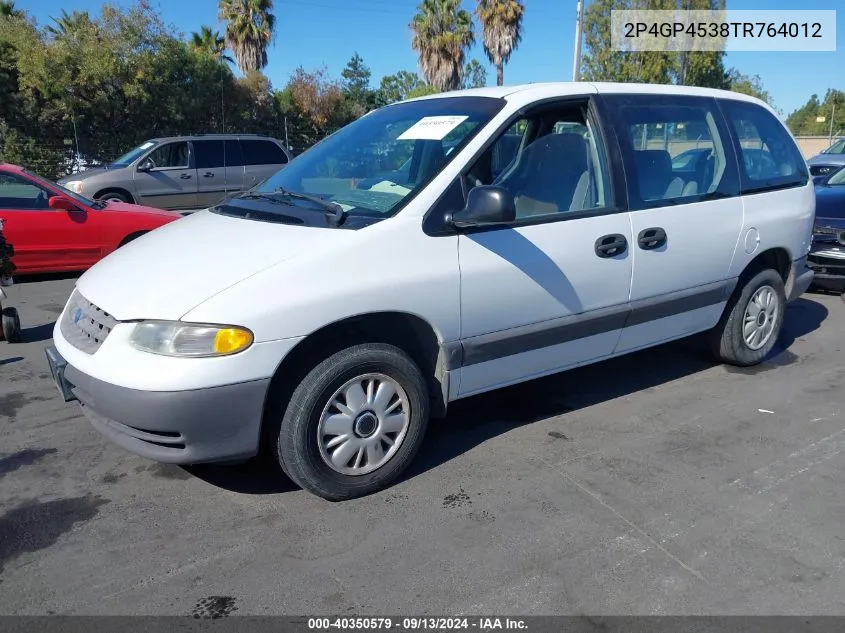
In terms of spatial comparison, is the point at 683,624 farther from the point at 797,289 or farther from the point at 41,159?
the point at 41,159

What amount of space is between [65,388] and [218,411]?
908 mm

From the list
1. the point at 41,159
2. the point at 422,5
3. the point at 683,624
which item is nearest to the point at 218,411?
the point at 683,624

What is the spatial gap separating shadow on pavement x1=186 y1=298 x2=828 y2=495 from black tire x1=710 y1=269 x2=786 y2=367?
0.13 m

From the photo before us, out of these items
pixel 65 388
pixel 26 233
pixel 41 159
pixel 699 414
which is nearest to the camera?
pixel 65 388

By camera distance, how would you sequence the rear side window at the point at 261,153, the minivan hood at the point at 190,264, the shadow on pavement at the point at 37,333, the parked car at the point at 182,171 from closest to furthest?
the minivan hood at the point at 190,264, the shadow on pavement at the point at 37,333, the parked car at the point at 182,171, the rear side window at the point at 261,153

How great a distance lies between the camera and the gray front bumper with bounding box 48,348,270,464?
111 inches

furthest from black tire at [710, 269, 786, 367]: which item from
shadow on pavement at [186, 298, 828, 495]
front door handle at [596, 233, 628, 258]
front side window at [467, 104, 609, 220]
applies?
front side window at [467, 104, 609, 220]

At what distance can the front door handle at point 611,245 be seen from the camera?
12.6 ft

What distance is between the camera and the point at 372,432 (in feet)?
10.8

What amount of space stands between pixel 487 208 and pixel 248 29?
99.6 feet

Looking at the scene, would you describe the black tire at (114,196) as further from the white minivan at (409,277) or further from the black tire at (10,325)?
the white minivan at (409,277)

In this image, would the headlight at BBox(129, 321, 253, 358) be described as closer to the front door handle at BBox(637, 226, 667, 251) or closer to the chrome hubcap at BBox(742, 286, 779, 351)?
the front door handle at BBox(637, 226, 667, 251)

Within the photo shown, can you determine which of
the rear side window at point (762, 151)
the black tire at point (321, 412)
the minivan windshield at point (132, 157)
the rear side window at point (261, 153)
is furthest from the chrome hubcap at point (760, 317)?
the minivan windshield at point (132, 157)

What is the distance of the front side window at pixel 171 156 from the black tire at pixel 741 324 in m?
11.4
